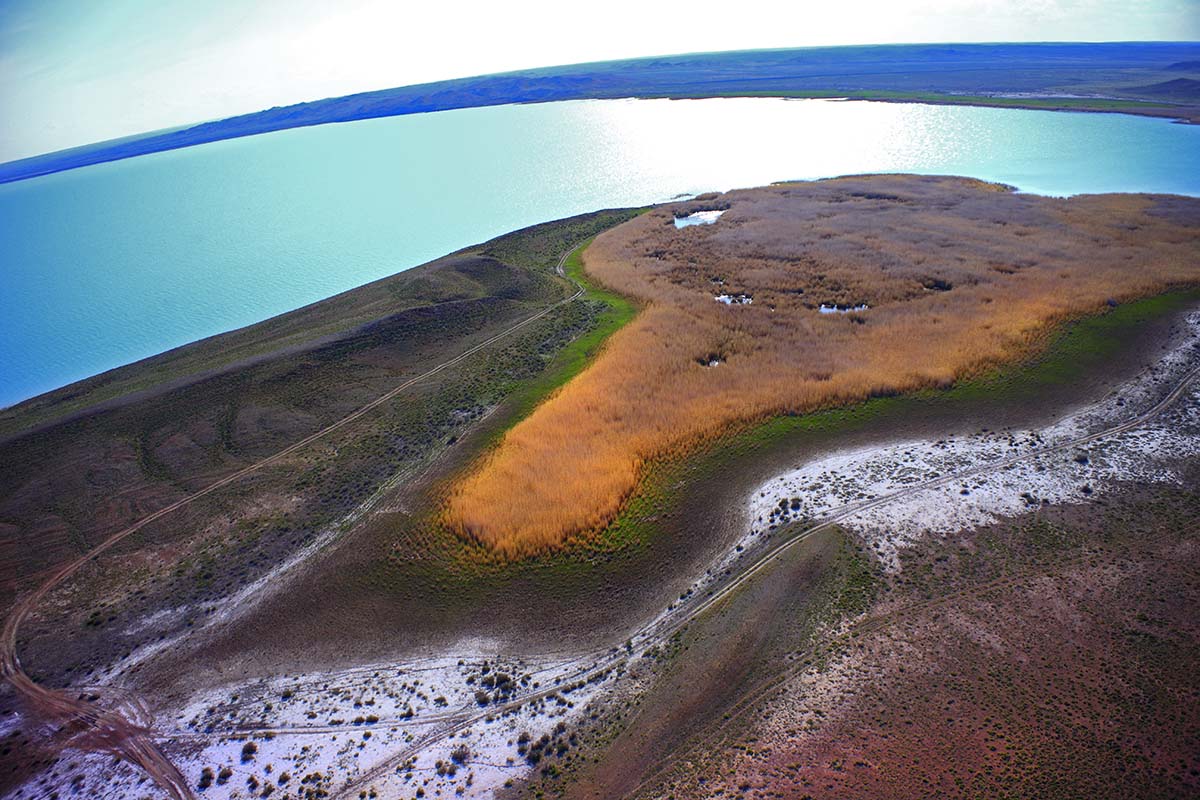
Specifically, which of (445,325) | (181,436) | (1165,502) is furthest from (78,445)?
(1165,502)

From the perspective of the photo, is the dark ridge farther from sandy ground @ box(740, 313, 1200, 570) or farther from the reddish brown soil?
the reddish brown soil

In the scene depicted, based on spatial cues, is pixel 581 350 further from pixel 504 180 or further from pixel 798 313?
pixel 504 180

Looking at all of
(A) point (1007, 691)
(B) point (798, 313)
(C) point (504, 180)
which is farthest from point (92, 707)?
(C) point (504, 180)

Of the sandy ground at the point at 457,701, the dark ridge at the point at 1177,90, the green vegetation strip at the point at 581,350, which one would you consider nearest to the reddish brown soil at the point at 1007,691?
the sandy ground at the point at 457,701

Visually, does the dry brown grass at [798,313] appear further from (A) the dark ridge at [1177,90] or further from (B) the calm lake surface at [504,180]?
(A) the dark ridge at [1177,90]

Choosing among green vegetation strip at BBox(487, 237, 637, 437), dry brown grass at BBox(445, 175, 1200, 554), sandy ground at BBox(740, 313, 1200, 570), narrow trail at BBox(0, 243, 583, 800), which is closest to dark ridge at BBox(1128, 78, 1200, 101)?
dry brown grass at BBox(445, 175, 1200, 554)

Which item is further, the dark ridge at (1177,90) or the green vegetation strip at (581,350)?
the dark ridge at (1177,90)
